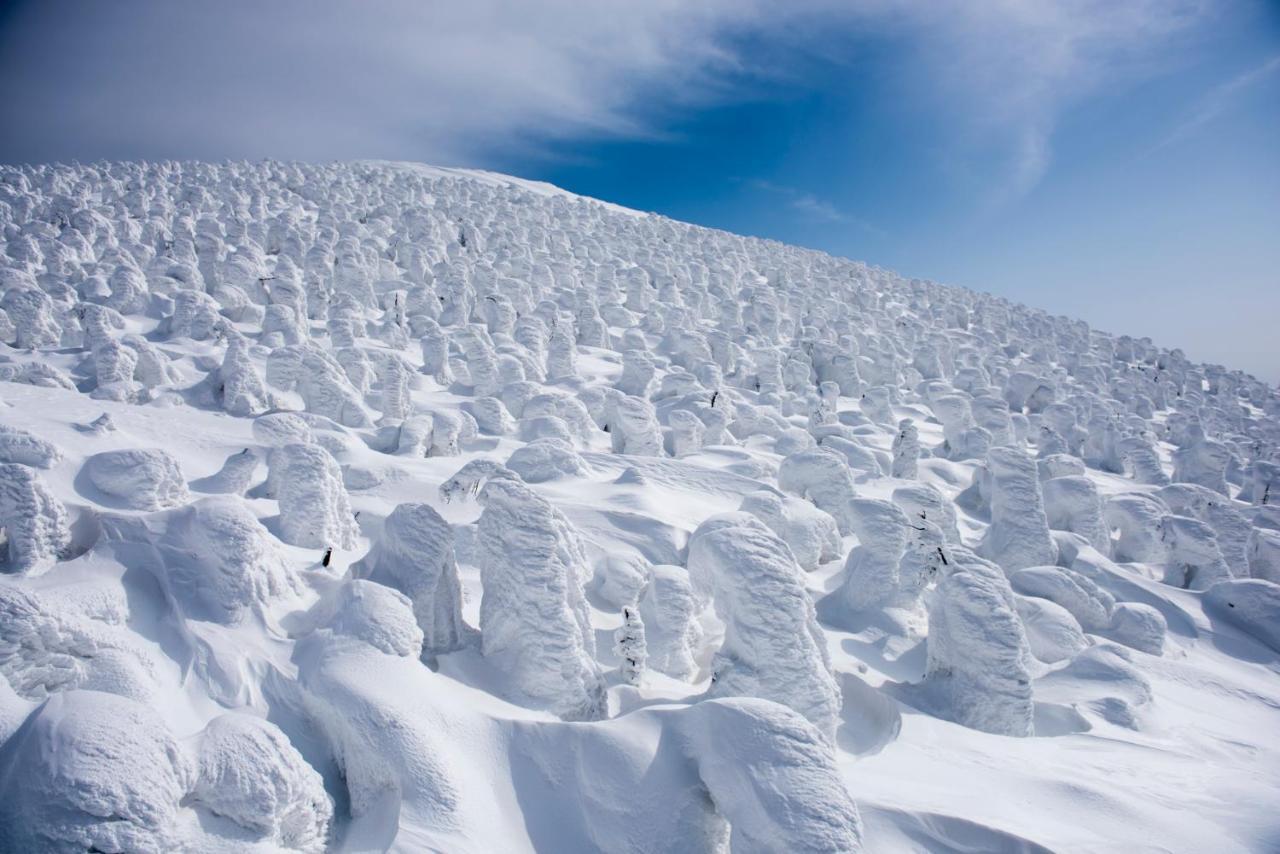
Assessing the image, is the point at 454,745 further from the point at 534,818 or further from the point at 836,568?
the point at 836,568

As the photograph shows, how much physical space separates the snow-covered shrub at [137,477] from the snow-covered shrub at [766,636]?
9.65ft

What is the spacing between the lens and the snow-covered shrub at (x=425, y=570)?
311 cm

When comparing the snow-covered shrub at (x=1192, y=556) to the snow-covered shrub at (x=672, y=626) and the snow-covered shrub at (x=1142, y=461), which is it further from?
the snow-covered shrub at (x=672, y=626)

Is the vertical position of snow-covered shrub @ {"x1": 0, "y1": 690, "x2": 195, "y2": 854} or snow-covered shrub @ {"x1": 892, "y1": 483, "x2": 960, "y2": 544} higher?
snow-covered shrub @ {"x1": 892, "y1": 483, "x2": 960, "y2": 544}

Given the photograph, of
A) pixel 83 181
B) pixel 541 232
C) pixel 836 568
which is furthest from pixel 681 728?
pixel 83 181

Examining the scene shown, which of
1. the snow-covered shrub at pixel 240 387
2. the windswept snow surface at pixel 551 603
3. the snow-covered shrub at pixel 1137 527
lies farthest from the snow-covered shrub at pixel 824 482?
the snow-covered shrub at pixel 240 387

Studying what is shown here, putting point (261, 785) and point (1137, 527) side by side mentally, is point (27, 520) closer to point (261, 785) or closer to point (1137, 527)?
point (261, 785)

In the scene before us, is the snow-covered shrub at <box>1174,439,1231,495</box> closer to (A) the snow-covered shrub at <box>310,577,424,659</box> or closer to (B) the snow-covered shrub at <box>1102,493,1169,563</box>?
(B) the snow-covered shrub at <box>1102,493,1169,563</box>

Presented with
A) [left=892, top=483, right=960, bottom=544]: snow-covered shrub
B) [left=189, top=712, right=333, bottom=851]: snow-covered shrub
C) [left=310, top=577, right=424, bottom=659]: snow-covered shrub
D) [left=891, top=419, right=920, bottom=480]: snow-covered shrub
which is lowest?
[left=189, top=712, right=333, bottom=851]: snow-covered shrub

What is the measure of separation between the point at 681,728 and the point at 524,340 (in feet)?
26.0

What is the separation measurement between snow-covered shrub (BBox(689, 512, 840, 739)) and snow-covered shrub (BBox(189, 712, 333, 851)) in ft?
5.80

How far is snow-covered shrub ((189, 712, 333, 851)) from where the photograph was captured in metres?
1.90

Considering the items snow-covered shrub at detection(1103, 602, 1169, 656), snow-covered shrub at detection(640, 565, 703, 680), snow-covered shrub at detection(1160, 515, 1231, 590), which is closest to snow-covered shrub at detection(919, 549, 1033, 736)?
snow-covered shrub at detection(640, 565, 703, 680)

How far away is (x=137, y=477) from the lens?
337 cm
